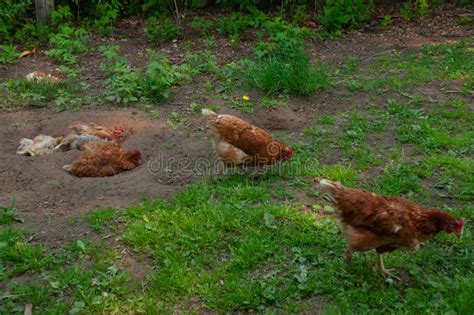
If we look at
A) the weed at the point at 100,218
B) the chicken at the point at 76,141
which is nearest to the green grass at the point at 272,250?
the weed at the point at 100,218

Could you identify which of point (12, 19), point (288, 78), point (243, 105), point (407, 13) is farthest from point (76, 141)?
point (407, 13)

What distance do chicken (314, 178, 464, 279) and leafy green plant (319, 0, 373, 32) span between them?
7.49 m

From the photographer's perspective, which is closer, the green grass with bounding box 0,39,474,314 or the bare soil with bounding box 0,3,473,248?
the green grass with bounding box 0,39,474,314

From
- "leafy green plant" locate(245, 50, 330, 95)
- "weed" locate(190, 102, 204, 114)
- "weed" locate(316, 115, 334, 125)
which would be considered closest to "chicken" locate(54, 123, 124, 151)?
"weed" locate(190, 102, 204, 114)

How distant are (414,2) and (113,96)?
304 inches

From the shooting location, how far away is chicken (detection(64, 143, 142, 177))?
6.47 metres

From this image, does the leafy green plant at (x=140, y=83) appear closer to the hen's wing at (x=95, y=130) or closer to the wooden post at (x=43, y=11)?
the hen's wing at (x=95, y=130)

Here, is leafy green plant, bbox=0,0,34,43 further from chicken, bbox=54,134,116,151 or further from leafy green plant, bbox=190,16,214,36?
chicken, bbox=54,134,116,151

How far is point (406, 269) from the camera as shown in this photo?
4.73 metres

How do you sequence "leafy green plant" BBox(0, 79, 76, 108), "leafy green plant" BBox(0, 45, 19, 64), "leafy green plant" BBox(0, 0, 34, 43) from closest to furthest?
"leafy green plant" BBox(0, 79, 76, 108)
"leafy green plant" BBox(0, 45, 19, 64)
"leafy green plant" BBox(0, 0, 34, 43)

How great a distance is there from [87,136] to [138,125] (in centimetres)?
83

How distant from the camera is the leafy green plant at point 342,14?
36.9 feet

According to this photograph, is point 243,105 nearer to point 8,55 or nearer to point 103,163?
point 103,163

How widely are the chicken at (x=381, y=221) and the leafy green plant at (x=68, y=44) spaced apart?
278 inches
